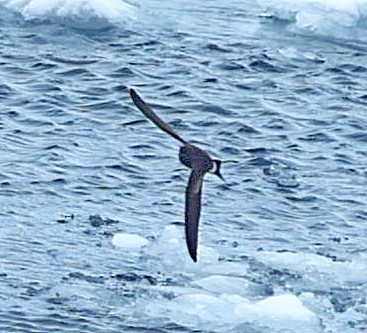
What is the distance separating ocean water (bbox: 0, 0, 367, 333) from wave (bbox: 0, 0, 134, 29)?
2 cm

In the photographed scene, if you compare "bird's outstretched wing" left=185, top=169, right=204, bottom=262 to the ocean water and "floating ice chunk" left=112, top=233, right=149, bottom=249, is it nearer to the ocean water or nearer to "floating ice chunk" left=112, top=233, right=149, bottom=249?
the ocean water

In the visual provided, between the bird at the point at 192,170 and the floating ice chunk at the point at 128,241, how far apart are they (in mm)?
2454

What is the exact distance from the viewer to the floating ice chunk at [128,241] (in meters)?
10.9

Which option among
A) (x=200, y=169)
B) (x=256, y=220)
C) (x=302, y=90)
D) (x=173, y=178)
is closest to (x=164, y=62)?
(x=302, y=90)

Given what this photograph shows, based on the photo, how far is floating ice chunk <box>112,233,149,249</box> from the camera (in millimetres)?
10859

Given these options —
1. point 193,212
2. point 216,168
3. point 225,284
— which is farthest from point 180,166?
point 193,212

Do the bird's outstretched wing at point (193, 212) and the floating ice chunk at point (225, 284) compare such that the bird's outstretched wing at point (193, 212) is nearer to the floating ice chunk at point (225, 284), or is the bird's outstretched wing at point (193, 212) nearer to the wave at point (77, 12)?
the floating ice chunk at point (225, 284)

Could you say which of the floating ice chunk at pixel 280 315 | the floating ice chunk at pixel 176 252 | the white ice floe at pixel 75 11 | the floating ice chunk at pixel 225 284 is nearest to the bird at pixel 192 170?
the floating ice chunk at pixel 280 315

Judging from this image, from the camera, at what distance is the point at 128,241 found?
35.8 feet

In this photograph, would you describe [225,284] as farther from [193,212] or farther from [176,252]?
[193,212]

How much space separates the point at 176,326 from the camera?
31.6 feet

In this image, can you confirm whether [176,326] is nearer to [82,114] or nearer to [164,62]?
[82,114]

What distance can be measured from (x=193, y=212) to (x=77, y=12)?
8.97 m

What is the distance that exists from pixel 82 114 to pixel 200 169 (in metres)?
5.66
